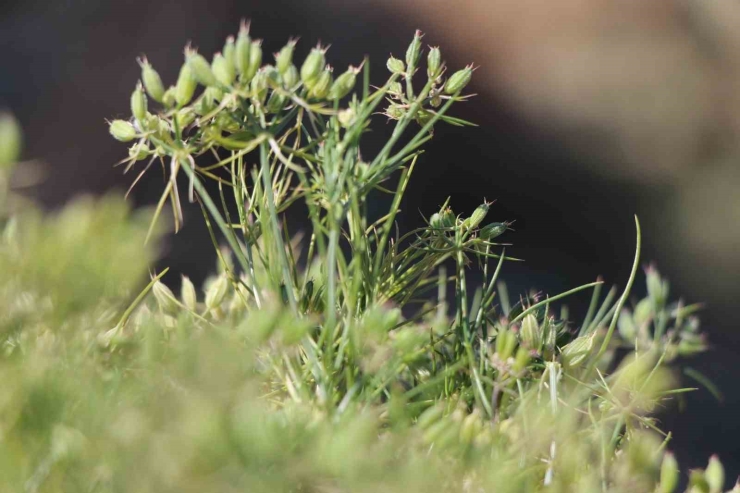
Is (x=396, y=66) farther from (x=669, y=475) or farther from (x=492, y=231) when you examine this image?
(x=669, y=475)

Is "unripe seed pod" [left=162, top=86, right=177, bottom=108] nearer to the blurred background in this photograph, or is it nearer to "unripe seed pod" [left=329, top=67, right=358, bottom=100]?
"unripe seed pod" [left=329, top=67, right=358, bottom=100]

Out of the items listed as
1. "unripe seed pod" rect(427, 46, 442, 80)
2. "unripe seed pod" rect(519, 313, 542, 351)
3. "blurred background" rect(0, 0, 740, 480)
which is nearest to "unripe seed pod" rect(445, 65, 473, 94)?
"unripe seed pod" rect(427, 46, 442, 80)

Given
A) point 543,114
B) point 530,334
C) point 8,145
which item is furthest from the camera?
point 543,114

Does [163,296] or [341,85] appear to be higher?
[341,85]

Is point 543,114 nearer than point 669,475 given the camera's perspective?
No

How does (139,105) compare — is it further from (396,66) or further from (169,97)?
(396,66)

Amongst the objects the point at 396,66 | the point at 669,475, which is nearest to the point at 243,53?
the point at 396,66

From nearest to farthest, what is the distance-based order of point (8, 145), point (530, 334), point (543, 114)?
point (8, 145) < point (530, 334) < point (543, 114)
